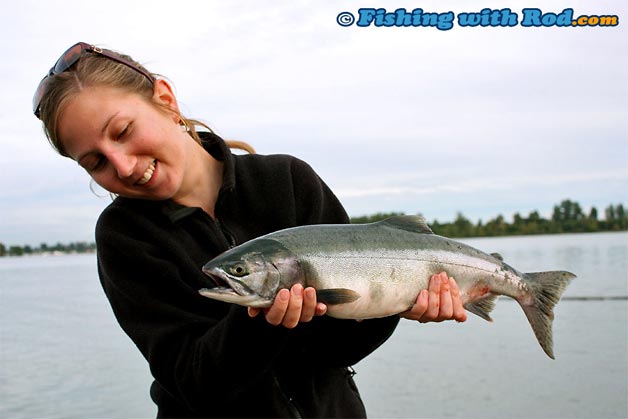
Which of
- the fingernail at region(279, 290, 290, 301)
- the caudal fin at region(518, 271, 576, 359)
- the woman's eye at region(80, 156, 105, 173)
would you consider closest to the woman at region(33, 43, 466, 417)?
the woman's eye at region(80, 156, 105, 173)

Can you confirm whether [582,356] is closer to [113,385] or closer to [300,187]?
[113,385]

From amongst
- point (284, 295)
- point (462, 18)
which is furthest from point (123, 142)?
point (462, 18)

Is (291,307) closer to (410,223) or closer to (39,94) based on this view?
(410,223)

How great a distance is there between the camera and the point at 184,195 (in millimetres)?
2770

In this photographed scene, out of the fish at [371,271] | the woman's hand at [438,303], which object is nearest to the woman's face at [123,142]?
the fish at [371,271]

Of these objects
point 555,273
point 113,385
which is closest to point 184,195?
point 555,273

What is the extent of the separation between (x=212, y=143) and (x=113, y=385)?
5.72 metres

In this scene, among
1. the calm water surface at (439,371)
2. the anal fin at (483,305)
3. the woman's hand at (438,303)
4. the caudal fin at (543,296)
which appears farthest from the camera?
the calm water surface at (439,371)

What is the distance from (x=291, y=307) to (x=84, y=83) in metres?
1.19

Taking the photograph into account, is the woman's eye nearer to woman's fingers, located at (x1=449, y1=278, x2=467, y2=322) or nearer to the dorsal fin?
the dorsal fin

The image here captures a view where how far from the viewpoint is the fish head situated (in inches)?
84.8

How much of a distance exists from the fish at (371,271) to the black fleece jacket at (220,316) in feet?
0.45

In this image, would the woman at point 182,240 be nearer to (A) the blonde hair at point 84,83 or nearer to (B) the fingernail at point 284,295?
(A) the blonde hair at point 84,83

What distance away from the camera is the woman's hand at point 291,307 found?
2129mm
